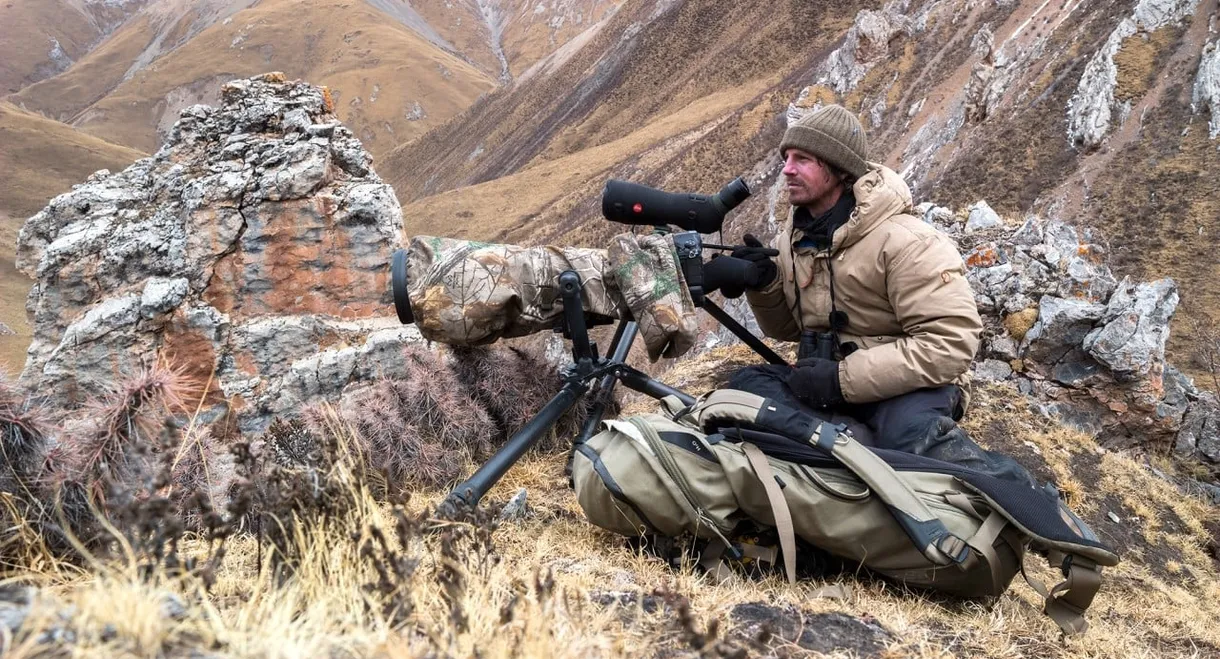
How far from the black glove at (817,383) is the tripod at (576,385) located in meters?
0.55

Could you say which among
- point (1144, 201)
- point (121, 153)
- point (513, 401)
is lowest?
point (121, 153)

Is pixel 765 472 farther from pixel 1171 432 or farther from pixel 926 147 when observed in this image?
pixel 926 147

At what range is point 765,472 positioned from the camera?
101 inches

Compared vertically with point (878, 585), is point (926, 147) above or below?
above

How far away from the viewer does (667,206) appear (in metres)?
3.22

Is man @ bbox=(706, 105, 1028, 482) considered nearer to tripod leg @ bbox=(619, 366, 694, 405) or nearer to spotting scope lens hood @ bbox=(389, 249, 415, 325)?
tripod leg @ bbox=(619, 366, 694, 405)

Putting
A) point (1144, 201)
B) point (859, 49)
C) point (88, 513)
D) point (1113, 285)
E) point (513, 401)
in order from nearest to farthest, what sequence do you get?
point (88, 513) < point (513, 401) < point (1113, 285) < point (1144, 201) < point (859, 49)

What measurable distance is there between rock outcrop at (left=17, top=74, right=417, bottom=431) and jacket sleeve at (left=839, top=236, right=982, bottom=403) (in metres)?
5.41

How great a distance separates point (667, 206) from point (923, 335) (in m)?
1.30

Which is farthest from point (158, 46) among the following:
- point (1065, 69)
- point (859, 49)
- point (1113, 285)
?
point (1113, 285)

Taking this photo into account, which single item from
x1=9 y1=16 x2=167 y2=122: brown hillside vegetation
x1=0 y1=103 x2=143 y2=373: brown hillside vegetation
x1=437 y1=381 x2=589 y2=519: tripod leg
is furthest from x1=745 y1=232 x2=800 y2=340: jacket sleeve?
x1=9 y1=16 x2=167 y2=122: brown hillside vegetation

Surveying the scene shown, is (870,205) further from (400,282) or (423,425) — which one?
(423,425)

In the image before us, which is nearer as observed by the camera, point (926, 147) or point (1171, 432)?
point (1171, 432)

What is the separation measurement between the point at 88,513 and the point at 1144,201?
2179cm
